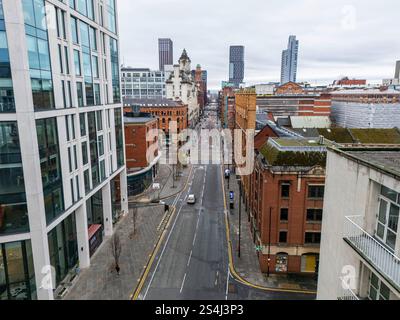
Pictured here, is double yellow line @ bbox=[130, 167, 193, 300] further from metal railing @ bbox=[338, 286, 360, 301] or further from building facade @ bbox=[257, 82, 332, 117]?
building facade @ bbox=[257, 82, 332, 117]

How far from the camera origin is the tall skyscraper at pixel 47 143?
2023 cm

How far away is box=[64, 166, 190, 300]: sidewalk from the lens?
26156 millimetres

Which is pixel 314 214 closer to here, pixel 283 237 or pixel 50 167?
pixel 283 237

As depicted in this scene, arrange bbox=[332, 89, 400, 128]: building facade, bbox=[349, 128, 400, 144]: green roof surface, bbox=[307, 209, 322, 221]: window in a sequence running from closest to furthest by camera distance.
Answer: bbox=[307, 209, 322, 221]: window → bbox=[349, 128, 400, 144]: green roof surface → bbox=[332, 89, 400, 128]: building facade

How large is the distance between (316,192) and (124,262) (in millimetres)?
21689

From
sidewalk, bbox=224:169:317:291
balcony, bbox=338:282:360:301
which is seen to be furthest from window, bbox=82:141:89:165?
balcony, bbox=338:282:360:301

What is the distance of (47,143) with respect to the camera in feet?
76.3

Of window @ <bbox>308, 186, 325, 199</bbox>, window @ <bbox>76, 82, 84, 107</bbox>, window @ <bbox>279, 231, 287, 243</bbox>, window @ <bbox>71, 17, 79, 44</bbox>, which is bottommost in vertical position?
window @ <bbox>279, 231, 287, 243</bbox>

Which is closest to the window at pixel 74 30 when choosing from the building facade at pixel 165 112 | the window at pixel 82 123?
the window at pixel 82 123

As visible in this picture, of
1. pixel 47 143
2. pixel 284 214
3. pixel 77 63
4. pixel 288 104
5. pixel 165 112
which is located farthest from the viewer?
pixel 288 104

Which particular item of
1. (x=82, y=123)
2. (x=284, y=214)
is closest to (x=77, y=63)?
(x=82, y=123)

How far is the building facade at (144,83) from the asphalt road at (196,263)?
121m

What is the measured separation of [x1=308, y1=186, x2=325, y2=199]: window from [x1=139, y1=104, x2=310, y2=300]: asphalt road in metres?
9.37
